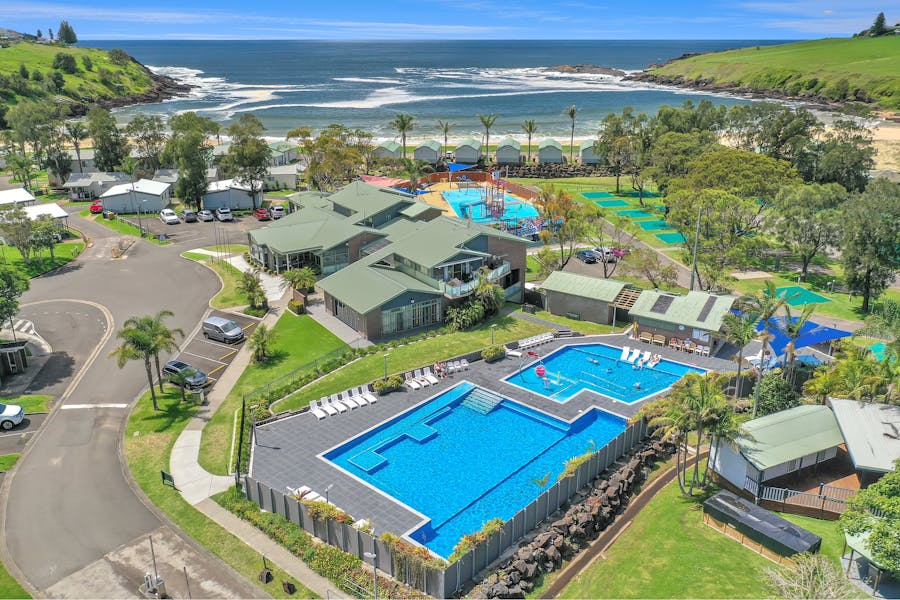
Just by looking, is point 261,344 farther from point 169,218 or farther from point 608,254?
point 169,218

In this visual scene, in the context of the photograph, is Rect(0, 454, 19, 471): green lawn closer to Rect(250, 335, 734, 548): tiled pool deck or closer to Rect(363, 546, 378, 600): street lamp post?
Rect(250, 335, 734, 548): tiled pool deck

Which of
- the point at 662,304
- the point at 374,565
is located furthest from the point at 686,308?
the point at 374,565

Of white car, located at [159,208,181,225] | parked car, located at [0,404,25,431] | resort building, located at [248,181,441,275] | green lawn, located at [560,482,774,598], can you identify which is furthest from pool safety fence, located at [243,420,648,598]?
white car, located at [159,208,181,225]

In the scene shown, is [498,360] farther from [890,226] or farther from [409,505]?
[890,226]

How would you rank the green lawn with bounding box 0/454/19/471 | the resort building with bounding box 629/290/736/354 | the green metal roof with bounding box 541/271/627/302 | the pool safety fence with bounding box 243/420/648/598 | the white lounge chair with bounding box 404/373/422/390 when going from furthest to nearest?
the green metal roof with bounding box 541/271/627/302, the resort building with bounding box 629/290/736/354, the white lounge chair with bounding box 404/373/422/390, the green lawn with bounding box 0/454/19/471, the pool safety fence with bounding box 243/420/648/598

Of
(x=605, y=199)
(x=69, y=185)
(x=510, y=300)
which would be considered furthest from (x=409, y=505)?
(x=69, y=185)

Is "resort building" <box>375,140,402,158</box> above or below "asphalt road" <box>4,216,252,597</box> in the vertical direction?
above

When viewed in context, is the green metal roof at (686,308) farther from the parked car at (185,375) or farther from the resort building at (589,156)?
the resort building at (589,156)
